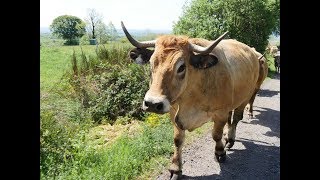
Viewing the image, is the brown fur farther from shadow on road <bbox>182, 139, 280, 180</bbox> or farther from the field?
the field

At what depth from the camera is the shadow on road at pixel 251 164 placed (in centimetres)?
530

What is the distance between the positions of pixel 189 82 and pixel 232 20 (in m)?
9.88

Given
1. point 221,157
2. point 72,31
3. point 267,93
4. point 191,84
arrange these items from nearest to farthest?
point 191,84
point 221,157
point 267,93
point 72,31

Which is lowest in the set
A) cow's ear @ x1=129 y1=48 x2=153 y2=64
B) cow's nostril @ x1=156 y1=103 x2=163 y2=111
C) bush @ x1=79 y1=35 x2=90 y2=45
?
cow's nostril @ x1=156 y1=103 x2=163 y2=111

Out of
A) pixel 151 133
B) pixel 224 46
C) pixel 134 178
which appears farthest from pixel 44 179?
pixel 224 46

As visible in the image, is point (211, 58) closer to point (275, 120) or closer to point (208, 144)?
point (208, 144)

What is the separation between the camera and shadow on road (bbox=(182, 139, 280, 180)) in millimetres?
5297

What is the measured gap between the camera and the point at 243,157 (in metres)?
6.09

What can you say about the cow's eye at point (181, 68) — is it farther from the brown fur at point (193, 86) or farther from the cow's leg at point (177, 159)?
the cow's leg at point (177, 159)

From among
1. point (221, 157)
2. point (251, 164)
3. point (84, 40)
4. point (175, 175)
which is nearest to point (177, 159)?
point (175, 175)

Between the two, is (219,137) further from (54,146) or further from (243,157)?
(54,146)

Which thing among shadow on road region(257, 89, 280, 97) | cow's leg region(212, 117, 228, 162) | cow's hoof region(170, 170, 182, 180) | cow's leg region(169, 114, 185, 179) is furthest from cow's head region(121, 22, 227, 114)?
shadow on road region(257, 89, 280, 97)
